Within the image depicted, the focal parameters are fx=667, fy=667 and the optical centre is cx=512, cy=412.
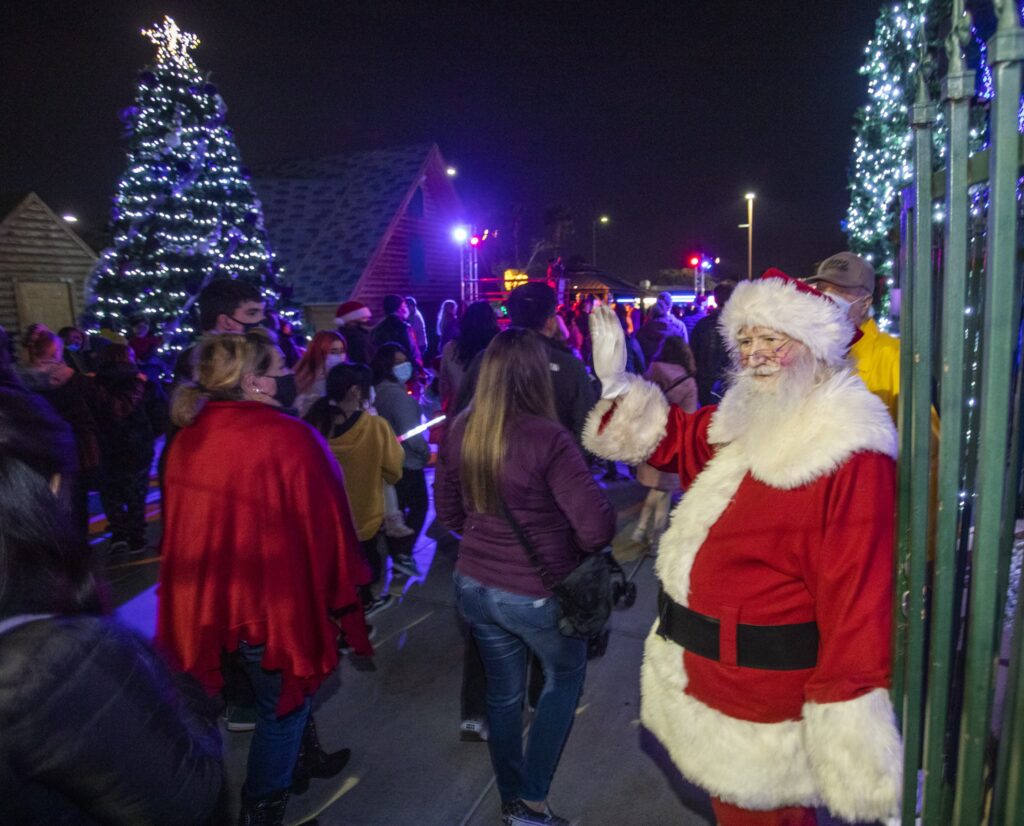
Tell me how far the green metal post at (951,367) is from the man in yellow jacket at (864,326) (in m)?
2.17

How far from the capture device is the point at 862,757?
154 centimetres

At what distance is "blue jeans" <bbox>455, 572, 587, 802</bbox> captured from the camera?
259cm

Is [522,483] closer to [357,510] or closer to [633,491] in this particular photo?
[357,510]

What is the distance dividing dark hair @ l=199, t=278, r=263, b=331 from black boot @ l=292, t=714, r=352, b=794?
2334 millimetres

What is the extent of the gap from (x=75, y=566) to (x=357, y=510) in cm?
326

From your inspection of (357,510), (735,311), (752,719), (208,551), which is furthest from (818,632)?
(357,510)

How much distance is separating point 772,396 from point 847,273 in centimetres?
191

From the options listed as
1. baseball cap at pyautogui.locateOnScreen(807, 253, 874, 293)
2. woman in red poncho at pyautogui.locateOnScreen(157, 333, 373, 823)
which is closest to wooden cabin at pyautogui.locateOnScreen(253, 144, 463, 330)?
baseball cap at pyautogui.locateOnScreen(807, 253, 874, 293)

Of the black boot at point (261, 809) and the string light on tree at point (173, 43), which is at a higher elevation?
the string light on tree at point (173, 43)

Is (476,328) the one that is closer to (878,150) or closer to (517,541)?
(517,541)

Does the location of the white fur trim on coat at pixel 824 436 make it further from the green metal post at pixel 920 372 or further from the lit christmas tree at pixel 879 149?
the lit christmas tree at pixel 879 149

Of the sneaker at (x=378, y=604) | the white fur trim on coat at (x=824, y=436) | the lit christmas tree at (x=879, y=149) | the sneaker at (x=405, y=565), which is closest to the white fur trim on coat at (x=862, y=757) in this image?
the white fur trim on coat at (x=824, y=436)

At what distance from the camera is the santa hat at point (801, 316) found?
1.94 metres

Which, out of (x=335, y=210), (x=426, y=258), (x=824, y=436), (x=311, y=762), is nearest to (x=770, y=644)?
(x=824, y=436)
